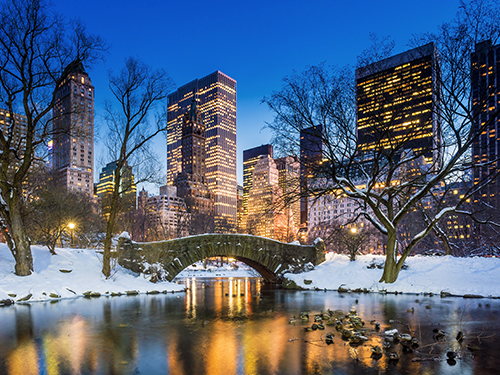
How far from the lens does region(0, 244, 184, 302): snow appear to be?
1766 cm

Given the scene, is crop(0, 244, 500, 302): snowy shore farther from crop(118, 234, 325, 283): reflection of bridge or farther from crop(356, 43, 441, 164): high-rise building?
crop(356, 43, 441, 164): high-rise building

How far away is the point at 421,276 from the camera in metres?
22.7

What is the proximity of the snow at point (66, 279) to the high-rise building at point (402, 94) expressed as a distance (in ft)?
52.6

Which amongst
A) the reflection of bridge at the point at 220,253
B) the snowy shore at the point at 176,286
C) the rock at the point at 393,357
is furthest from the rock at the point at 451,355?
the reflection of bridge at the point at 220,253

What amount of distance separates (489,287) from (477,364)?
1499 centimetres

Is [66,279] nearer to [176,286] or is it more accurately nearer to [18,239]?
[18,239]

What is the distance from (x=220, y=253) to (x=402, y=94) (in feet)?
49.9

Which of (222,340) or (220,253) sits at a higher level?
(220,253)

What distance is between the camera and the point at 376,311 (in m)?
14.8

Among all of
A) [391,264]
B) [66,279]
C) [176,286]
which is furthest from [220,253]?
[391,264]

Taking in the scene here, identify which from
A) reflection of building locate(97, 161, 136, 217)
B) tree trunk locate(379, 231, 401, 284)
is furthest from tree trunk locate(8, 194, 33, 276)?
tree trunk locate(379, 231, 401, 284)

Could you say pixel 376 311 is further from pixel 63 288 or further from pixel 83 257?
pixel 83 257

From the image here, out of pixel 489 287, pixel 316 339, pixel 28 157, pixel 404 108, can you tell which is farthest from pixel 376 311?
pixel 28 157

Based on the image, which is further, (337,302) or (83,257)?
(83,257)
